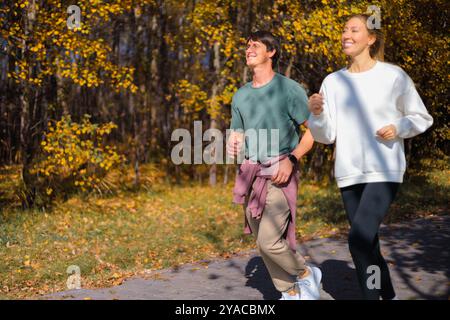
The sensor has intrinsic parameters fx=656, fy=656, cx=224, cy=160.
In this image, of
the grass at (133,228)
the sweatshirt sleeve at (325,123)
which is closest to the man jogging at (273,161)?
Result: the sweatshirt sleeve at (325,123)

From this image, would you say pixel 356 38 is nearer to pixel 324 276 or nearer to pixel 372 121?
pixel 372 121

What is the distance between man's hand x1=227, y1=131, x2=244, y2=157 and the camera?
16.0 ft

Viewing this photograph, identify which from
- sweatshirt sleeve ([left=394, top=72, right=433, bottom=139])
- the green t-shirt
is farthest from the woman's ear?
the green t-shirt

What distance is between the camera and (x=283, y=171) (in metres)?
4.86

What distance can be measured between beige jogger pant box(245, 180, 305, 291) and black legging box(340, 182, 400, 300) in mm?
729

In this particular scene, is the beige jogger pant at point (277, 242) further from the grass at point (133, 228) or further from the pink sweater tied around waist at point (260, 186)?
the grass at point (133, 228)

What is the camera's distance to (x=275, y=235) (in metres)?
4.95

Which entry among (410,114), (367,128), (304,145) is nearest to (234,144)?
(304,145)

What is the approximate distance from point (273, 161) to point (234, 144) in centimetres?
32

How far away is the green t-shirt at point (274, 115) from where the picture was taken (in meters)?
4.89

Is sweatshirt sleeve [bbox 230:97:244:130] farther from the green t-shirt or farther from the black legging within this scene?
the black legging
